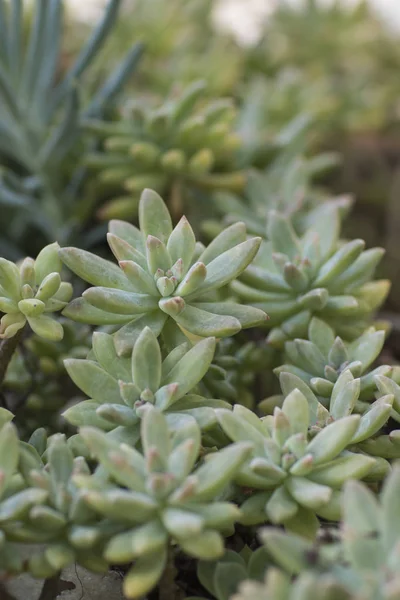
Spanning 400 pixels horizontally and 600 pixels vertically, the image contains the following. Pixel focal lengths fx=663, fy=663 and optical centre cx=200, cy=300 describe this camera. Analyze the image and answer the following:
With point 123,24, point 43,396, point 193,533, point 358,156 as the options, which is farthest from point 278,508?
point 123,24

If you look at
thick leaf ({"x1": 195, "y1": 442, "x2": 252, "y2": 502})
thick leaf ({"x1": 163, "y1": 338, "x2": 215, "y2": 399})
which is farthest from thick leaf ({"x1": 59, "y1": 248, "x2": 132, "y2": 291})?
thick leaf ({"x1": 195, "y1": 442, "x2": 252, "y2": 502})

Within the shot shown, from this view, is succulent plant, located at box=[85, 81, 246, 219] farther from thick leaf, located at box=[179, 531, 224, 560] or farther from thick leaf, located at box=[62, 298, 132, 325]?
thick leaf, located at box=[179, 531, 224, 560]

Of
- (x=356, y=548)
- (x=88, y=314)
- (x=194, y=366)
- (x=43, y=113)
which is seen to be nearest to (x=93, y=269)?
(x=88, y=314)

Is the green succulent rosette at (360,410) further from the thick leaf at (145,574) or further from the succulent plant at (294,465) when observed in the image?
the thick leaf at (145,574)

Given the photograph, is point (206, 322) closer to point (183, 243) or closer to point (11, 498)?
point (183, 243)

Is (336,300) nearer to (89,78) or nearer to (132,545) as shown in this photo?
(132,545)

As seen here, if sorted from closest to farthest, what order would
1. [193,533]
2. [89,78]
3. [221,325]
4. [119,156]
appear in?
[193,533] → [221,325] → [119,156] → [89,78]

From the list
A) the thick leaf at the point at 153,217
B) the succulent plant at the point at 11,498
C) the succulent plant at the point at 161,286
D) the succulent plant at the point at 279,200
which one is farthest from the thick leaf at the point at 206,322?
the succulent plant at the point at 279,200
